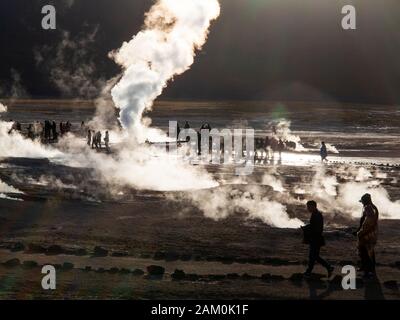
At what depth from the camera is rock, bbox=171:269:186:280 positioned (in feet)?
42.3

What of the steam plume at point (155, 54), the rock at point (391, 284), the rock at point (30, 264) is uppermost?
the steam plume at point (155, 54)

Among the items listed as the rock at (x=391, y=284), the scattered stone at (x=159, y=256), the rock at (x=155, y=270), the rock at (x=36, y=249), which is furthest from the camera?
the rock at (x=36, y=249)

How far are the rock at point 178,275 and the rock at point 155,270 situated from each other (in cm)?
32

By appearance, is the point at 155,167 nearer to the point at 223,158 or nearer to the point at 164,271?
the point at 223,158

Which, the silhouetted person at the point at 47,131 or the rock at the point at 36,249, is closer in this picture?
the rock at the point at 36,249

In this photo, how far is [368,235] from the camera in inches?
516

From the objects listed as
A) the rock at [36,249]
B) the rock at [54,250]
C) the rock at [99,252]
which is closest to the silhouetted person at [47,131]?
the rock at [36,249]

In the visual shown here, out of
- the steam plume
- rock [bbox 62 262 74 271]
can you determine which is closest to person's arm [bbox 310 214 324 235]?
rock [bbox 62 262 74 271]

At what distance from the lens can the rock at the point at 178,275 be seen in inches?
507

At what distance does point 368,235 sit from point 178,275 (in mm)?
3785

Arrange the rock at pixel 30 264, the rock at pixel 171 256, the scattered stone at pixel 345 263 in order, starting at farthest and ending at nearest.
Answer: the rock at pixel 171 256
the scattered stone at pixel 345 263
the rock at pixel 30 264

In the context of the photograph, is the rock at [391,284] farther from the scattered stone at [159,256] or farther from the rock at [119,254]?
the rock at [119,254]

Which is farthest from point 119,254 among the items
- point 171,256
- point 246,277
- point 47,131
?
point 47,131
